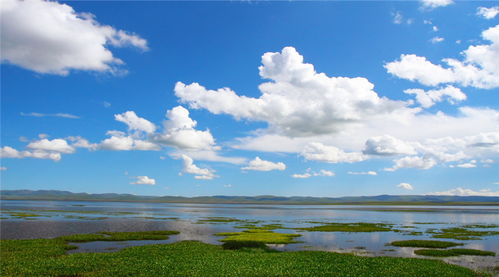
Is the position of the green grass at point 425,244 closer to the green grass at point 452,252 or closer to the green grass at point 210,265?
the green grass at point 452,252

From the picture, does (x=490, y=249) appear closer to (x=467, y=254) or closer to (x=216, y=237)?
(x=467, y=254)

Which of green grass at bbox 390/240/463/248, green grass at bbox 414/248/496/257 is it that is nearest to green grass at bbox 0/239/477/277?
green grass at bbox 414/248/496/257

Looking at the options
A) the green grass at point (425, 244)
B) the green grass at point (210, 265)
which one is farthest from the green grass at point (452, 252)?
the green grass at point (210, 265)

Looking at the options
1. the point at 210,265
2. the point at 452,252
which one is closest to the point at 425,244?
the point at 452,252

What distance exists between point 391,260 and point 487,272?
8.57 m

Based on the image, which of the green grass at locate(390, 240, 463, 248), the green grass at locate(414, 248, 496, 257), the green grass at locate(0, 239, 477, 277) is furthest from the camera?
the green grass at locate(390, 240, 463, 248)

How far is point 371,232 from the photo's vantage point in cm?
7200

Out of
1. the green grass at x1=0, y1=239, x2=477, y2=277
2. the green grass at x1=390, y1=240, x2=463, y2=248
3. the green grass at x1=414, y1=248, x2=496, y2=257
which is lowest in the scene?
the green grass at x1=390, y1=240, x2=463, y2=248

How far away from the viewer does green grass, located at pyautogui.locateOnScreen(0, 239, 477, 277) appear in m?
30.9

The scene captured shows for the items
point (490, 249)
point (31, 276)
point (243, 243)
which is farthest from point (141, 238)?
point (490, 249)

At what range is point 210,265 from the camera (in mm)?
34094

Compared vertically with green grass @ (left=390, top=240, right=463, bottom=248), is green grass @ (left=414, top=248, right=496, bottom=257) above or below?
above

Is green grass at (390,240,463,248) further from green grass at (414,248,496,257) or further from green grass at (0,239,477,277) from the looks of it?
green grass at (0,239,477,277)

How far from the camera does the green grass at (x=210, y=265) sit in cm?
3089
